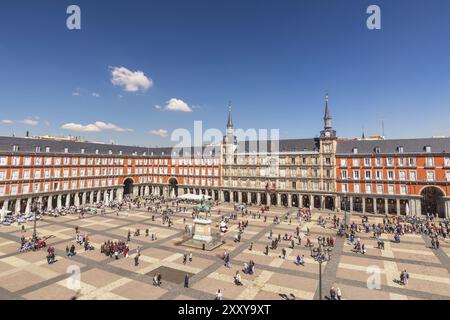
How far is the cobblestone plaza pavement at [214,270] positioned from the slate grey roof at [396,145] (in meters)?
24.7

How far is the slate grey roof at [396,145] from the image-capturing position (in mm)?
56250

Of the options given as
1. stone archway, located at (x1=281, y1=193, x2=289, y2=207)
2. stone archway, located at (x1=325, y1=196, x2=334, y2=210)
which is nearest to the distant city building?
stone archway, located at (x1=325, y1=196, x2=334, y2=210)

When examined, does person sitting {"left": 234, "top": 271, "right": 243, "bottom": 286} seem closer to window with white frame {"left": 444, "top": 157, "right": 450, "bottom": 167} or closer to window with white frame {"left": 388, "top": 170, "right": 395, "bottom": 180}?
window with white frame {"left": 388, "top": 170, "right": 395, "bottom": 180}

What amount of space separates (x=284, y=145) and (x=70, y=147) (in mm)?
58452

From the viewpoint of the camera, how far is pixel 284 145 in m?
75.8

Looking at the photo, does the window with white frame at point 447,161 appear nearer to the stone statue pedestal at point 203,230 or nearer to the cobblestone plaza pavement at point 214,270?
the cobblestone plaza pavement at point 214,270

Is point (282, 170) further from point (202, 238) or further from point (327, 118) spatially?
point (202, 238)

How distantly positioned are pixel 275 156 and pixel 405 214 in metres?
32.6

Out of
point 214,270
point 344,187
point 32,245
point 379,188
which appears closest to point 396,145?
point 379,188

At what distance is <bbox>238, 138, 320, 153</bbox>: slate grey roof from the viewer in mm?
71350

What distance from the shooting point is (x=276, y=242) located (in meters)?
36.2

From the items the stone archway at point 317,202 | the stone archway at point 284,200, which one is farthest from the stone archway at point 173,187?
the stone archway at point 317,202
